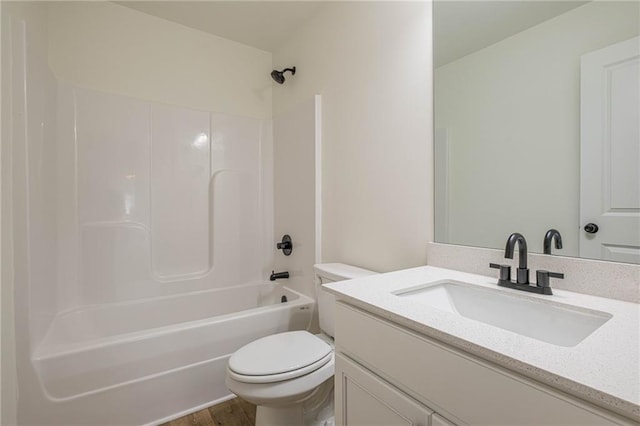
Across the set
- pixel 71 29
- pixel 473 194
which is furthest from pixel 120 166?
pixel 473 194

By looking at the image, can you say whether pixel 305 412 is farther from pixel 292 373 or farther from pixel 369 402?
pixel 369 402

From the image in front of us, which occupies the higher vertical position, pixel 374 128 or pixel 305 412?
pixel 374 128

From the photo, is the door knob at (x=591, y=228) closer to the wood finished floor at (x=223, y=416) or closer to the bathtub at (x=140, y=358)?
the bathtub at (x=140, y=358)

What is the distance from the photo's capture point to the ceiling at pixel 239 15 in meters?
1.90

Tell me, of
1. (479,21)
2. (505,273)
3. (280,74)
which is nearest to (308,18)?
(280,74)

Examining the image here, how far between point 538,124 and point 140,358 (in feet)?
6.42

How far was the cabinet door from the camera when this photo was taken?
2.29 ft

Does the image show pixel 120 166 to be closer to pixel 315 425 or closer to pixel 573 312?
pixel 315 425

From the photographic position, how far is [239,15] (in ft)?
6.60

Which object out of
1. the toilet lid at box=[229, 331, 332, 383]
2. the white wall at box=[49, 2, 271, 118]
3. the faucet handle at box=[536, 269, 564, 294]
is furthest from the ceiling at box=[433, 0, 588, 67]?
the white wall at box=[49, 2, 271, 118]

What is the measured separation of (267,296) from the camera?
7.91ft

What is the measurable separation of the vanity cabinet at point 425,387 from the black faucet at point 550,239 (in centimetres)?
58

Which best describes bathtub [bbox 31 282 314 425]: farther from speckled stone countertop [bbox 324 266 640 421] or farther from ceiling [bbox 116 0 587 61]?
ceiling [bbox 116 0 587 61]

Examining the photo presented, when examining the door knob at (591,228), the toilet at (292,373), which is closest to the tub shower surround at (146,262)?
the toilet at (292,373)
